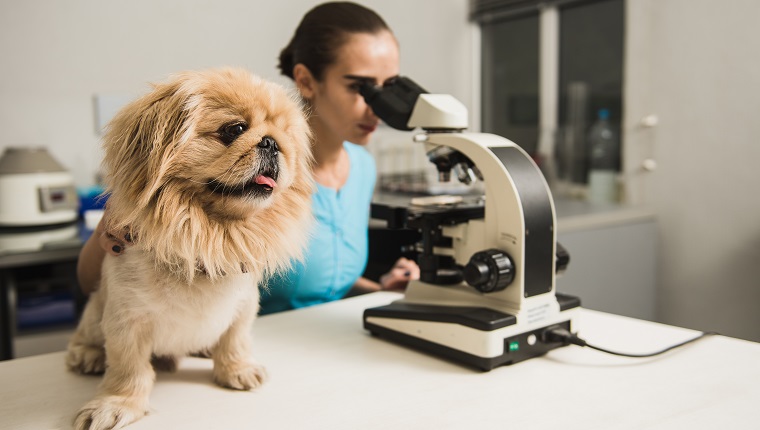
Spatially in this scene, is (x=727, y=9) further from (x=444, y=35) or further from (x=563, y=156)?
(x=444, y=35)

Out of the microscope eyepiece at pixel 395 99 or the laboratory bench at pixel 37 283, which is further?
the laboratory bench at pixel 37 283

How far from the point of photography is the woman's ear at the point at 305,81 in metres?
1.54

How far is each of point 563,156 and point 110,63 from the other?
2.25 m

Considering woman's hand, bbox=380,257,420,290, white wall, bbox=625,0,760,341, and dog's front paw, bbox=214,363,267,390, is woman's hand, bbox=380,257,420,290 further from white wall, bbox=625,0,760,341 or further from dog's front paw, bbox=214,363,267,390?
white wall, bbox=625,0,760,341

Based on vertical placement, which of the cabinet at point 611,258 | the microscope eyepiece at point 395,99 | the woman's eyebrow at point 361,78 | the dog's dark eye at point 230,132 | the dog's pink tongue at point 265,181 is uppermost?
the woman's eyebrow at point 361,78

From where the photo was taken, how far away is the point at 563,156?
3.13 m

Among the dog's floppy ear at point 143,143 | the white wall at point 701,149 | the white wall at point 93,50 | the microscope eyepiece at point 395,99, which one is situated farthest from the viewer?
the white wall at point 93,50

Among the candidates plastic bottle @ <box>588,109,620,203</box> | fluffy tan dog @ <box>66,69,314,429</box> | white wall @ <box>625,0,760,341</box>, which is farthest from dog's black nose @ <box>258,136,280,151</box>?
plastic bottle @ <box>588,109,620,203</box>

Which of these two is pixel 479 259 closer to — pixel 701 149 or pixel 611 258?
pixel 611 258

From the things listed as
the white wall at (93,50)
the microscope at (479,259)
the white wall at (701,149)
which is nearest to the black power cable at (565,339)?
the microscope at (479,259)

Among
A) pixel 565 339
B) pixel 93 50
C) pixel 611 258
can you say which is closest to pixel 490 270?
pixel 565 339

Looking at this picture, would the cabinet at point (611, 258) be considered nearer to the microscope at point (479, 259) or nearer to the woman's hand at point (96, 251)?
the microscope at point (479, 259)

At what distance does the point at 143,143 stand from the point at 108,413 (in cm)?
39

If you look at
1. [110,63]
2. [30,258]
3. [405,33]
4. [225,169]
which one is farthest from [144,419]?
[405,33]
